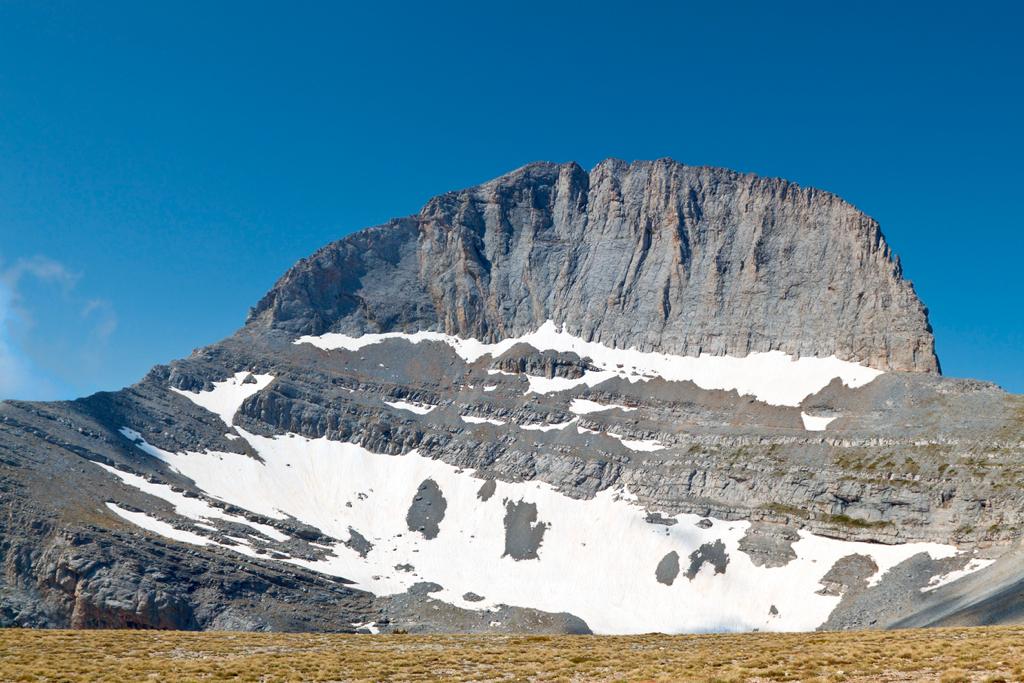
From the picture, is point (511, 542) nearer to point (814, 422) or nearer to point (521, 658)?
point (814, 422)

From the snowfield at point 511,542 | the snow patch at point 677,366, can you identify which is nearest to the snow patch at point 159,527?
the snowfield at point 511,542

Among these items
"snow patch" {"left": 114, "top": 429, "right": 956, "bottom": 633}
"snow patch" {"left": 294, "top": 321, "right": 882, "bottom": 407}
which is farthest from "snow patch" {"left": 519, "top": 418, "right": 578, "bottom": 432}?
"snow patch" {"left": 114, "top": 429, "right": 956, "bottom": 633}

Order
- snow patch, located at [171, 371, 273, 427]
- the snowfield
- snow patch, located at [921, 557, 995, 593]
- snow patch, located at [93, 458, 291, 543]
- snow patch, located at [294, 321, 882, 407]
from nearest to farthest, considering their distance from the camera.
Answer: snow patch, located at [921, 557, 995, 593] < the snowfield < snow patch, located at [93, 458, 291, 543] < snow patch, located at [294, 321, 882, 407] < snow patch, located at [171, 371, 273, 427]

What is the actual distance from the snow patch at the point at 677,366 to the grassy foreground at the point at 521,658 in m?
121

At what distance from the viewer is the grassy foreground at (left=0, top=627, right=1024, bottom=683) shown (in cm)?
2667

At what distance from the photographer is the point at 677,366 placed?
176 metres

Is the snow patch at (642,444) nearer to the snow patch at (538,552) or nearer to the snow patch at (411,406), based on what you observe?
the snow patch at (538,552)

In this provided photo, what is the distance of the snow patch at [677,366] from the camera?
523 ft

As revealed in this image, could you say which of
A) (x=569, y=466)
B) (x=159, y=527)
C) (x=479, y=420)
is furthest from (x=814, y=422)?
(x=159, y=527)

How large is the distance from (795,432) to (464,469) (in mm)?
57682

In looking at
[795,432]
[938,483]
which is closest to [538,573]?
[795,432]

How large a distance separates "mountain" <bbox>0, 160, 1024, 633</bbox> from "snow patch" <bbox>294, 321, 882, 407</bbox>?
71 centimetres

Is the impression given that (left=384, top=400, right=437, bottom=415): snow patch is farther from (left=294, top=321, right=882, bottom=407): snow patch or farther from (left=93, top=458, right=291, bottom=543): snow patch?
(left=93, top=458, right=291, bottom=543): snow patch

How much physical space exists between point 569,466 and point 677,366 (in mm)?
39280
